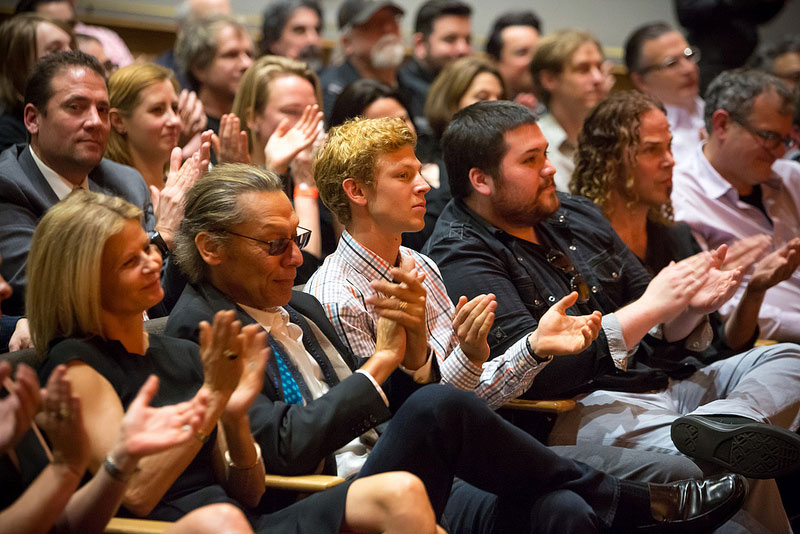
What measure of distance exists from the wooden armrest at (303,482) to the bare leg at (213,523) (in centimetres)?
27

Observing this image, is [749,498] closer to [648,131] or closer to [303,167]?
[648,131]

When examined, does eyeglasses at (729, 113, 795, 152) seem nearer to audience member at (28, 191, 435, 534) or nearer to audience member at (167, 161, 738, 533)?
audience member at (167, 161, 738, 533)

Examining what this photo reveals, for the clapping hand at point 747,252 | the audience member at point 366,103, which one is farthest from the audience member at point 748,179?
the audience member at point 366,103

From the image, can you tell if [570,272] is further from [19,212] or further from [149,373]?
[19,212]

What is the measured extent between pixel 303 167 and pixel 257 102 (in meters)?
0.39

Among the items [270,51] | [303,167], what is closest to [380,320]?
[303,167]

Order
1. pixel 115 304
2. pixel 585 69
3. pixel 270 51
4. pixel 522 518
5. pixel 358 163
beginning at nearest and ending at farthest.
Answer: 1. pixel 115 304
2. pixel 522 518
3. pixel 358 163
4. pixel 585 69
5. pixel 270 51

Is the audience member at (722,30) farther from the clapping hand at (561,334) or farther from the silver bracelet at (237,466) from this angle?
the silver bracelet at (237,466)

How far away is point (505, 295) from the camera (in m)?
2.48

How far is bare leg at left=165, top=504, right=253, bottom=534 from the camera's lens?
1459 millimetres

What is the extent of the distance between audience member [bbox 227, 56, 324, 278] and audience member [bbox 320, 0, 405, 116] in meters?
1.07

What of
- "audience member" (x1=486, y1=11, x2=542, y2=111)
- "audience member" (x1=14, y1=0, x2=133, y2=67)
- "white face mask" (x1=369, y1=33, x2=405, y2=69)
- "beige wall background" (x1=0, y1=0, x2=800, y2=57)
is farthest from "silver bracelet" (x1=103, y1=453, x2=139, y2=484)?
"beige wall background" (x1=0, y1=0, x2=800, y2=57)

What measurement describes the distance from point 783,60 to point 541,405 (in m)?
3.83

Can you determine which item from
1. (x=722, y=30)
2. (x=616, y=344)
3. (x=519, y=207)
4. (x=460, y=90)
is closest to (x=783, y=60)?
(x=722, y=30)
